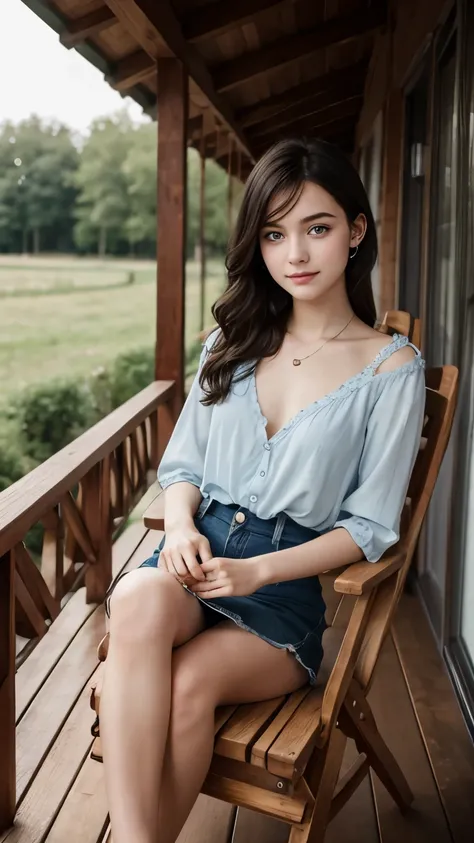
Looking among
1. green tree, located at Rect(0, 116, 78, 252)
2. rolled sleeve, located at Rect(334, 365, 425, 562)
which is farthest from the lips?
green tree, located at Rect(0, 116, 78, 252)

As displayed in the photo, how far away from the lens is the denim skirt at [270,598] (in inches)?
54.9

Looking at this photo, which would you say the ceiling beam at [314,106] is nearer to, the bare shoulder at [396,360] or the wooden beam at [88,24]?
the wooden beam at [88,24]

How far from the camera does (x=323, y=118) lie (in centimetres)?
784

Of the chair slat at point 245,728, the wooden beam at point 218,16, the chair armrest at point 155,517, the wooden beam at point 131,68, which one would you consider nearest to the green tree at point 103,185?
the wooden beam at point 131,68

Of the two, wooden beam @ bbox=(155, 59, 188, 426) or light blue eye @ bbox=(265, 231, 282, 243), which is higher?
wooden beam @ bbox=(155, 59, 188, 426)

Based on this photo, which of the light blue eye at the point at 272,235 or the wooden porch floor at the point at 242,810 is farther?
the wooden porch floor at the point at 242,810

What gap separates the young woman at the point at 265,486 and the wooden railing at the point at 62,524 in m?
0.36

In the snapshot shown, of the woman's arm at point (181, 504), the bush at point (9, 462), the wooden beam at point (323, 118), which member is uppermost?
the wooden beam at point (323, 118)

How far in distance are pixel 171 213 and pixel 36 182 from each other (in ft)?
46.2

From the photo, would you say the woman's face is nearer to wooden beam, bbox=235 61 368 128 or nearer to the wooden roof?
the wooden roof

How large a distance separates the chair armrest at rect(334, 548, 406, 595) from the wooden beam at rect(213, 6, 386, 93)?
4.01m

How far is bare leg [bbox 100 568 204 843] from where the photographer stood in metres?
Answer: 1.19

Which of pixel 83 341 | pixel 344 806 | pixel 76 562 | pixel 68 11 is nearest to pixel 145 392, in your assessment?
pixel 76 562

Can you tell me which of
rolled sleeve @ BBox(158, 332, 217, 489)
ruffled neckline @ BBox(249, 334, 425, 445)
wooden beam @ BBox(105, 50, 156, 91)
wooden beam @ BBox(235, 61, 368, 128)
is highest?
wooden beam @ BBox(235, 61, 368, 128)
